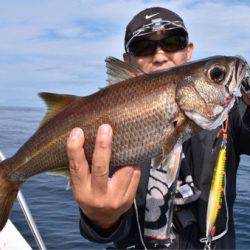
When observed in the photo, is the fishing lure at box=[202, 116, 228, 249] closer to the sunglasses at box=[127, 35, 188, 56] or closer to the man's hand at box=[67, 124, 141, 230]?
the man's hand at box=[67, 124, 141, 230]

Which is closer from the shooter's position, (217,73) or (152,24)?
(217,73)

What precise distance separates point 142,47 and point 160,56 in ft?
1.00

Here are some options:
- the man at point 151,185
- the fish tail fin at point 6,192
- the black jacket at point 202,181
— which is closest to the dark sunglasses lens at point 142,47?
the man at point 151,185

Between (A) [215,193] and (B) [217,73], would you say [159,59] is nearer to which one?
(B) [217,73]

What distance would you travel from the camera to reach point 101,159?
147 inches

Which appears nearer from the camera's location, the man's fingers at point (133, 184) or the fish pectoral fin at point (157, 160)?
the fish pectoral fin at point (157, 160)

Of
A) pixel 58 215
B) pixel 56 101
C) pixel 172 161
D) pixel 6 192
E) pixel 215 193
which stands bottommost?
pixel 58 215

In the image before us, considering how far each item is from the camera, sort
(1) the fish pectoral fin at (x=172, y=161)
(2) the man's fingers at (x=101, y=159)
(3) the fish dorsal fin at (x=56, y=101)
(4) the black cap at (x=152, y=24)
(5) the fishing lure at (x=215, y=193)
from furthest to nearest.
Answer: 1. (4) the black cap at (x=152, y=24)
2. (5) the fishing lure at (x=215, y=193)
3. (3) the fish dorsal fin at (x=56, y=101)
4. (1) the fish pectoral fin at (x=172, y=161)
5. (2) the man's fingers at (x=101, y=159)

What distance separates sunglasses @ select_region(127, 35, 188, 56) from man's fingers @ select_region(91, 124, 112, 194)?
239 centimetres

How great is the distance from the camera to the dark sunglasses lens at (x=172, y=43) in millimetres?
5699

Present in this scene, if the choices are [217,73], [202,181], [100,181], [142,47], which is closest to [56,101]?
[100,181]

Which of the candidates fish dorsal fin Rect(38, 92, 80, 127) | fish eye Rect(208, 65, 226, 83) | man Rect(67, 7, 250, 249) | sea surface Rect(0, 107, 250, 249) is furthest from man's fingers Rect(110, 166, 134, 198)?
sea surface Rect(0, 107, 250, 249)

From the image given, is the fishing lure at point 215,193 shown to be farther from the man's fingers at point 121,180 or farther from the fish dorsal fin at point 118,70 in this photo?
the fish dorsal fin at point 118,70

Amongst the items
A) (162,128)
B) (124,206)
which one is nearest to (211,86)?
(162,128)
